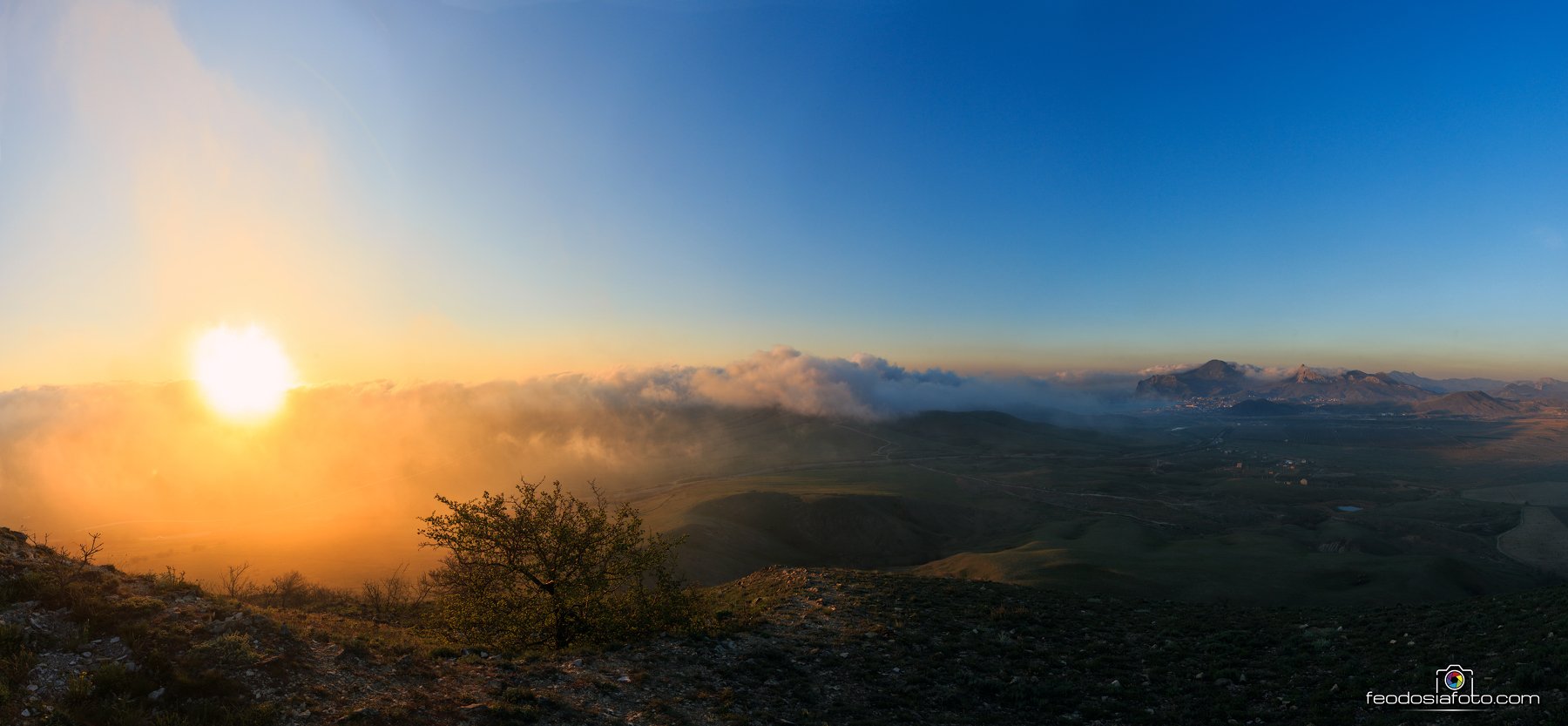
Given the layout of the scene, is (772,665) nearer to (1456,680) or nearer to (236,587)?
(1456,680)

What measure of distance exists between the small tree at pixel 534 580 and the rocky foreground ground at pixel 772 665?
1836 millimetres

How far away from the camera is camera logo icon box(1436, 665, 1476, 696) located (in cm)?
1831

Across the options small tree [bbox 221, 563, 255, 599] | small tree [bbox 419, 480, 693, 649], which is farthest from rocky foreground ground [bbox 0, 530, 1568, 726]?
small tree [bbox 221, 563, 255, 599]

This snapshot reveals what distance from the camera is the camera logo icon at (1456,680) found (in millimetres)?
18309

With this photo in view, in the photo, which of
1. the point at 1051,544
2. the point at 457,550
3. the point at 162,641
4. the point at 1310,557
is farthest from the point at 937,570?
the point at 162,641

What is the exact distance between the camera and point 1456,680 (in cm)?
1920

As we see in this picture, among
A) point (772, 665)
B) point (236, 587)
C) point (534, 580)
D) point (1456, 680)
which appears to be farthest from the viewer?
point (236, 587)

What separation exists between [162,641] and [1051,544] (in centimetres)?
12153

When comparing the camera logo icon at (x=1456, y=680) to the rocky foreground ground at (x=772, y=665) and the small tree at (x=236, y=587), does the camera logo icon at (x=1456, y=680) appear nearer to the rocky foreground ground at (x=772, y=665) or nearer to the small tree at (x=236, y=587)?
the rocky foreground ground at (x=772, y=665)

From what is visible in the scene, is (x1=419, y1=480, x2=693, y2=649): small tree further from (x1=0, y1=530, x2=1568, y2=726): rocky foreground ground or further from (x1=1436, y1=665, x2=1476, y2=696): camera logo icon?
(x1=1436, y1=665, x2=1476, y2=696): camera logo icon

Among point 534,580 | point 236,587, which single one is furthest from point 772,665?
point 236,587

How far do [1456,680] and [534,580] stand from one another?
3527 centimetres

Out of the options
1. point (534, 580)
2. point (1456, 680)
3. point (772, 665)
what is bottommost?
point (772, 665)

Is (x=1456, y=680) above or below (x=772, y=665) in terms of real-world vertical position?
above
